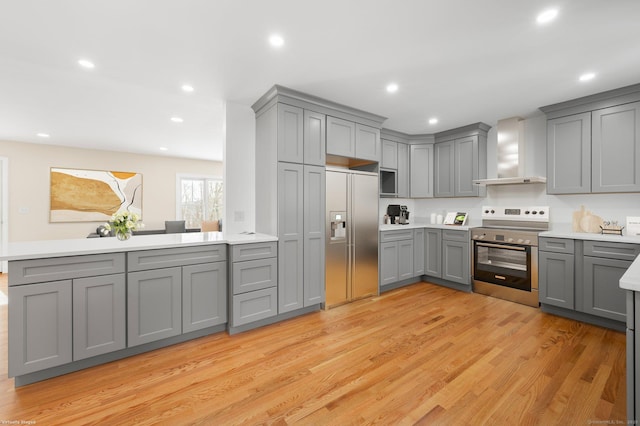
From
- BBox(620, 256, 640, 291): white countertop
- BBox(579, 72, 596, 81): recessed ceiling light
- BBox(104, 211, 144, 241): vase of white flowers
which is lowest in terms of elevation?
BBox(620, 256, 640, 291): white countertop

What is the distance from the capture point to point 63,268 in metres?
2.08

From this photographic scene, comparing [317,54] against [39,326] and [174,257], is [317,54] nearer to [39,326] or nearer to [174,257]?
[174,257]

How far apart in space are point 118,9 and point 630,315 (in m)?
3.30

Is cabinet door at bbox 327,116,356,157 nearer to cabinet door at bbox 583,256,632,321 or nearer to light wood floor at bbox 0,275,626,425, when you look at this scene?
light wood floor at bbox 0,275,626,425

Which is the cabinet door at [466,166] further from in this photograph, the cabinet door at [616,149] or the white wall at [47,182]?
the white wall at [47,182]

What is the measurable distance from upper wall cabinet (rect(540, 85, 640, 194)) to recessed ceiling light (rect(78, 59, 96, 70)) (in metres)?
5.02

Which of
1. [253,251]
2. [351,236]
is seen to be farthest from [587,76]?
[253,251]

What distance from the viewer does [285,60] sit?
2463 mm

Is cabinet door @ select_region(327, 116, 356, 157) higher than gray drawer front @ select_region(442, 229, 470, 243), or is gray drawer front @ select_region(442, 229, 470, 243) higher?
cabinet door @ select_region(327, 116, 356, 157)

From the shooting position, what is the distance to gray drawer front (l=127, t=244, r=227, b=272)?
2.36 m

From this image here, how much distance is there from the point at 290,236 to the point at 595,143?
3.67 metres

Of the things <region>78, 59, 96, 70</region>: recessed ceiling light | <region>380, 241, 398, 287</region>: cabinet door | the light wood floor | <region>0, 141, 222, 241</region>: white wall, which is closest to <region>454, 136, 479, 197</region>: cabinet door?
<region>380, 241, 398, 287</region>: cabinet door

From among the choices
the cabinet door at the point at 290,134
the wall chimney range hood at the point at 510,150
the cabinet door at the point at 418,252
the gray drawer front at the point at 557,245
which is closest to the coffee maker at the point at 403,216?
the cabinet door at the point at 418,252

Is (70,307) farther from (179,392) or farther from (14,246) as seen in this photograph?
(179,392)
